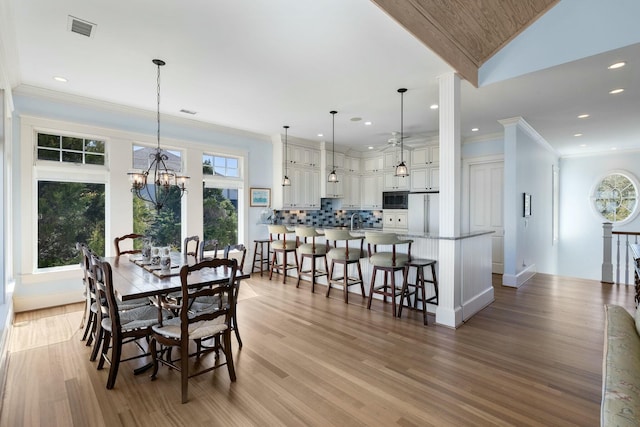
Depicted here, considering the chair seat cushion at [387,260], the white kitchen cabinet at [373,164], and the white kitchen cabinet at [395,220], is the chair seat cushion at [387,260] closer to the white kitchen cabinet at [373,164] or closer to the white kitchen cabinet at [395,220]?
the white kitchen cabinet at [395,220]

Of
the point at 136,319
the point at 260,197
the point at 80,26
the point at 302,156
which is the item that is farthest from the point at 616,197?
the point at 80,26

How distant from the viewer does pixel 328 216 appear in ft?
26.2

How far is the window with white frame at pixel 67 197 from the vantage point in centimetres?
412

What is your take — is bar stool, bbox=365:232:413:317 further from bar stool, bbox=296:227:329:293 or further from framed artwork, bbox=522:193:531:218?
framed artwork, bbox=522:193:531:218

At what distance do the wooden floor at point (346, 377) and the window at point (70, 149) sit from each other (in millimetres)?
2115

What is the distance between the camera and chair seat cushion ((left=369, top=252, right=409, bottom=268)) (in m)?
3.78

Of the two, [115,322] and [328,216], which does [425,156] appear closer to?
[328,216]

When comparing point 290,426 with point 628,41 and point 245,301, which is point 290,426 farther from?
point 628,41

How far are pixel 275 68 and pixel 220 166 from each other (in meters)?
3.02

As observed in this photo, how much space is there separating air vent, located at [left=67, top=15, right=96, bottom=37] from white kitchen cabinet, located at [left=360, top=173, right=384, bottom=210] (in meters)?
6.29

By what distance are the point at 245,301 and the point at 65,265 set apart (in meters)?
2.64

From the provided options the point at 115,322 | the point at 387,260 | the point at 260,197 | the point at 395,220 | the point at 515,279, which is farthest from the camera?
the point at 395,220

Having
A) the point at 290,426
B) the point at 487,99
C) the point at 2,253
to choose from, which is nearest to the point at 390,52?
the point at 487,99

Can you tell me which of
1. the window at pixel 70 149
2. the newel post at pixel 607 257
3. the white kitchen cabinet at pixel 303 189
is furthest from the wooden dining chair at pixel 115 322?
the newel post at pixel 607 257
